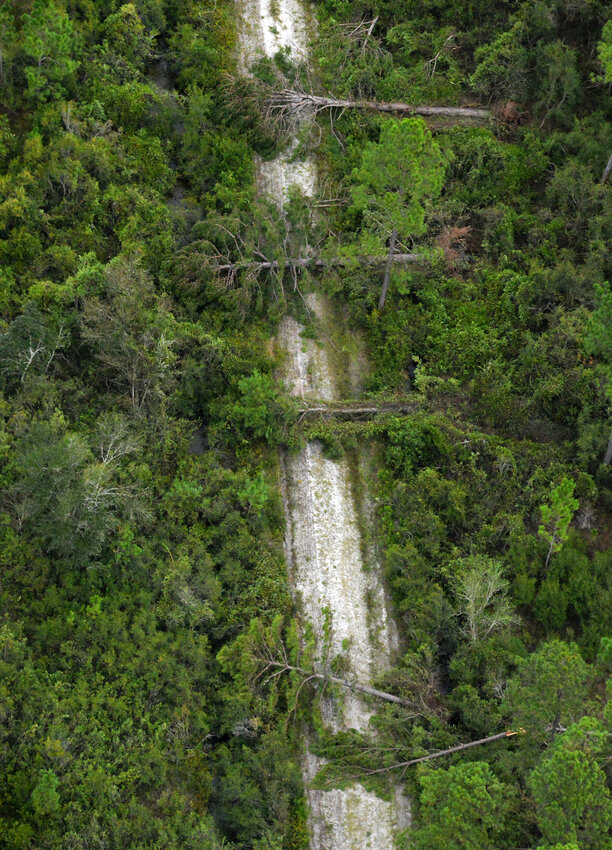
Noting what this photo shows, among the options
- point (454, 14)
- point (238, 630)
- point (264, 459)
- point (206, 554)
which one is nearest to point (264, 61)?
point (454, 14)

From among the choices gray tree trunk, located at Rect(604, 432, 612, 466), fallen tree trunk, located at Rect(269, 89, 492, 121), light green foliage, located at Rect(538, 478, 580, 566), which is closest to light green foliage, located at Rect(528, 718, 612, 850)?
light green foliage, located at Rect(538, 478, 580, 566)

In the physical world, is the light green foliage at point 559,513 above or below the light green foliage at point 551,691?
above

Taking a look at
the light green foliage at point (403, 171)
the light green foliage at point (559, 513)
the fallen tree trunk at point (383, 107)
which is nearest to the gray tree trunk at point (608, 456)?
the light green foliage at point (559, 513)

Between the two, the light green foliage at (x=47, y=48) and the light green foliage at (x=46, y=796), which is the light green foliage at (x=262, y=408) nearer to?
the light green foliage at (x=46, y=796)

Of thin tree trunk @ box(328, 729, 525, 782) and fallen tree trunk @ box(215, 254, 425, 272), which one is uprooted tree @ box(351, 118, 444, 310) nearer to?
fallen tree trunk @ box(215, 254, 425, 272)

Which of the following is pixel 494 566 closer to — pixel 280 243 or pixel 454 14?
pixel 280 243

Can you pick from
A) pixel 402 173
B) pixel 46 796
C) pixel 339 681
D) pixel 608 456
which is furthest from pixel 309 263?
pixel 46 796
